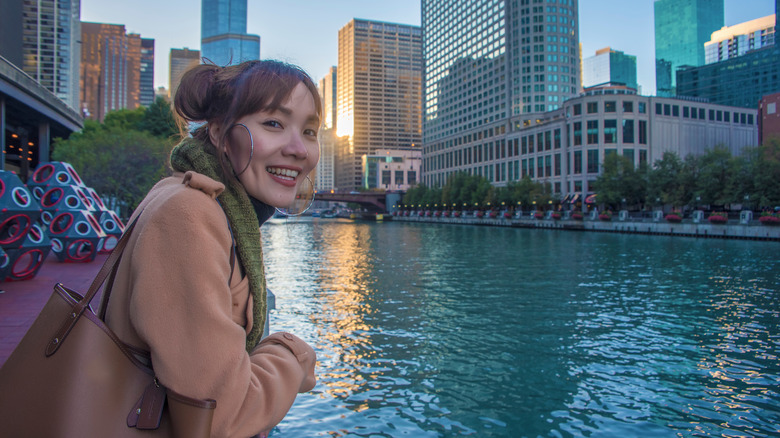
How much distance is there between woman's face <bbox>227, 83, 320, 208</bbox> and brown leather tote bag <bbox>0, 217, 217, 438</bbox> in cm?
70

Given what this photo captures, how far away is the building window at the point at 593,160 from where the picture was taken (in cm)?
9262

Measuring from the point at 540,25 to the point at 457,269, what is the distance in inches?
4758

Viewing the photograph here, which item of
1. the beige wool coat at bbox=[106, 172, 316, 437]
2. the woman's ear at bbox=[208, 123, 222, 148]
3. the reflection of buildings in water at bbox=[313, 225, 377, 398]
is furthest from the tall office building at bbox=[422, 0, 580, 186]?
the beige wool coat at bbox=[106, 172, 316, 437]

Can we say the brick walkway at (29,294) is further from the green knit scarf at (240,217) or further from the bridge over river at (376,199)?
the bridge over river at (376,199)

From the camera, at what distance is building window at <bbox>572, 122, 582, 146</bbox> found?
Answer: 3740 inches

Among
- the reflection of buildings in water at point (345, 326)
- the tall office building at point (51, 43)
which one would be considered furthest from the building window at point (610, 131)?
the tall office building at point (51, 43)

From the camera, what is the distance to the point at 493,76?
14300cm

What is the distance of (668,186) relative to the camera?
2441 inches

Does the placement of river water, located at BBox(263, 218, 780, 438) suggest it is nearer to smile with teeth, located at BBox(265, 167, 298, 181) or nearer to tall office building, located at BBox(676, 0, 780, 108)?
smile with teeth, located at BBox(265, 167, 298, 181)

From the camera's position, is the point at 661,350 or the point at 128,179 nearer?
the point at 661,350

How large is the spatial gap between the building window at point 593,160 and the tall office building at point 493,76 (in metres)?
24.8

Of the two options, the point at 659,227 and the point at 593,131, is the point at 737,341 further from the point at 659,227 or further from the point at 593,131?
the point at 593,131

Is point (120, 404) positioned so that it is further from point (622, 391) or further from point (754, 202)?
point (754, 202)

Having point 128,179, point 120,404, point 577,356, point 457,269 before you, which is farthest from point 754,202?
point 120,404
